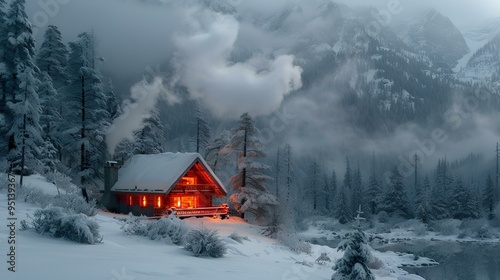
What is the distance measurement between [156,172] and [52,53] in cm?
1607

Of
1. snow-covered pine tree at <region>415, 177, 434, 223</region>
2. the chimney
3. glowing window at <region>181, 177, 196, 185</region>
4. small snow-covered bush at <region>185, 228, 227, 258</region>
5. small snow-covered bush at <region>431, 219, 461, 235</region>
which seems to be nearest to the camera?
small snow-covered bush at <region>185, 228, 227, 258</region>

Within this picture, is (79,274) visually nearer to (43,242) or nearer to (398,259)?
(43,242)

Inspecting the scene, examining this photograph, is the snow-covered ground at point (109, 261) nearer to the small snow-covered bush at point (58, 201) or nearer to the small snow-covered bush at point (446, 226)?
the small snow-covered bush at point (58, 201)

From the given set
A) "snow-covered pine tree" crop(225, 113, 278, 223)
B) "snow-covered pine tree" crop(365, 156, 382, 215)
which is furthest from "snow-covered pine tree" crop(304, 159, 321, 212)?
"snow-covered pine tree" crop(225, 113, 278, 223)

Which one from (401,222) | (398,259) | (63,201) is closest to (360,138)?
(401,222)

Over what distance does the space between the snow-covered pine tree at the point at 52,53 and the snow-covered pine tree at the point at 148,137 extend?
9.68 meters

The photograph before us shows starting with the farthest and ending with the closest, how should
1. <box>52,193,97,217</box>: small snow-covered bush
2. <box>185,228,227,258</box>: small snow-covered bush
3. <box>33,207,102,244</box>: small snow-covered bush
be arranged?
<box>52,193,97,217</box>: small snow-covered bush < <box>185,228,227,258</box>: small snow-covered bush < <box>33,207,102,244</box>: small snow-covered bush

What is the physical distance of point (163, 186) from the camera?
117 ft

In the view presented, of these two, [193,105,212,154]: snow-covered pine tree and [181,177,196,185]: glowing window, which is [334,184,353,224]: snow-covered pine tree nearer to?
[193,105,212,154]: snow-covered pine tree

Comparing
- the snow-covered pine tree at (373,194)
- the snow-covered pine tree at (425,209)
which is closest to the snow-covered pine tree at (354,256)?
the snow-covered pine tree at (425,209)

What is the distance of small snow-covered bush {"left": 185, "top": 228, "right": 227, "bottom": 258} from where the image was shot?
15242 millimetres

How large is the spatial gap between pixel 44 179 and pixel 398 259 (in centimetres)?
3355

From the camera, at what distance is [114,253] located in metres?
12.0

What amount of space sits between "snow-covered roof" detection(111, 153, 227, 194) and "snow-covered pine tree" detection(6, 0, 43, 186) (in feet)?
29.0
